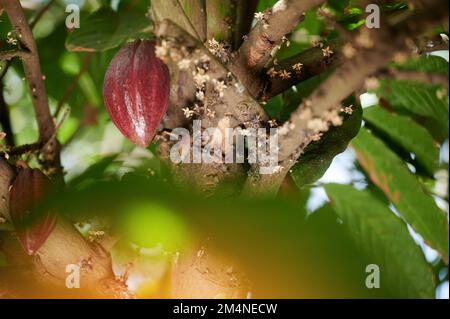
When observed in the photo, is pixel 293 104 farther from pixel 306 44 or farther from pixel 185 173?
pixel 306 44

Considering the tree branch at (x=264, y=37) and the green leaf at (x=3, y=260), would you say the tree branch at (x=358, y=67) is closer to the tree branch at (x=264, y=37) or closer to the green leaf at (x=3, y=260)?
the tree branch at (x=264, y=37)

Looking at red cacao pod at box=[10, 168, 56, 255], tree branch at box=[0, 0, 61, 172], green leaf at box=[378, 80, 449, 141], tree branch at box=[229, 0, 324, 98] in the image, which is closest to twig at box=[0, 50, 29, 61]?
tree branch at box=[0, 0, 61, 172]

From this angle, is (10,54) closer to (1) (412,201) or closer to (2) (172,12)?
(2) (172,12)

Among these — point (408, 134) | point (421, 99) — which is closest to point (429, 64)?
point (421, 99)

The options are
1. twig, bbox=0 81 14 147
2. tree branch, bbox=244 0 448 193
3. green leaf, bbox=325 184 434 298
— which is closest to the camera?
tree branch, bbox=244 0 448 193

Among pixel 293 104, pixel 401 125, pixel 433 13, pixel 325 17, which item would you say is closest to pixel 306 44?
pixel 401 125

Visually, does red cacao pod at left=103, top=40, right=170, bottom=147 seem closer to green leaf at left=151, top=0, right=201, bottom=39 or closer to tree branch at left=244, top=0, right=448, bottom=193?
green leaf at left=151, top=0, right=201, bottom=39
